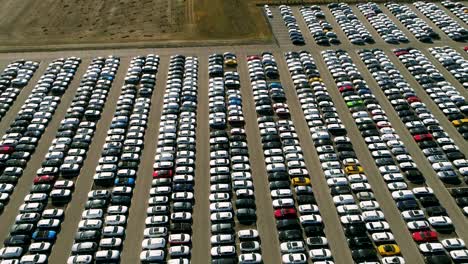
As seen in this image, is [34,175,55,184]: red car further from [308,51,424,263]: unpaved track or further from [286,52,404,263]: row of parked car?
[308,51,424,263]: unpaved track

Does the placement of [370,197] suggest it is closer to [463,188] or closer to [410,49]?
[463,188]

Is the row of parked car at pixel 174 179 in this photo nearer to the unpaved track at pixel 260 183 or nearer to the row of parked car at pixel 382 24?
the unpaved track at pixel 260 183

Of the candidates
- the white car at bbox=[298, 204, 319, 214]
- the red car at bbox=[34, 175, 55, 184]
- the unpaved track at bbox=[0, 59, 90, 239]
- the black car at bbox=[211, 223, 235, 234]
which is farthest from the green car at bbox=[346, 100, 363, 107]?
the unpaved track at bbox=[0, 59, 90, 239]

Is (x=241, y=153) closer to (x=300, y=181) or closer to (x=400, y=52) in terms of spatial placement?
(x=300, y=181)

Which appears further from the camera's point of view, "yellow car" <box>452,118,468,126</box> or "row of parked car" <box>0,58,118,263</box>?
"yellow car" <box>452,118,468,126</box>

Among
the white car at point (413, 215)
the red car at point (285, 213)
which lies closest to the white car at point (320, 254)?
the red car at point (285, 213)

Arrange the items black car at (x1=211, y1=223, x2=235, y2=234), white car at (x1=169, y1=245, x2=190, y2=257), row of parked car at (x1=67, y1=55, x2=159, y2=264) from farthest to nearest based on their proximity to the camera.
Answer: black car at (x1=211, y1=223, x2=235, y2=234), row of parked car at (x1=67, y1=55, x2=159, y2=264), white car at (x1=169, y1=245, x2=190, y2=257)
